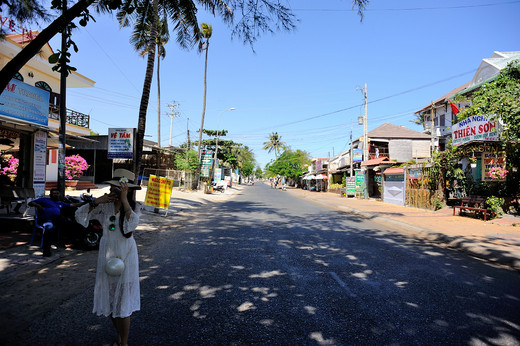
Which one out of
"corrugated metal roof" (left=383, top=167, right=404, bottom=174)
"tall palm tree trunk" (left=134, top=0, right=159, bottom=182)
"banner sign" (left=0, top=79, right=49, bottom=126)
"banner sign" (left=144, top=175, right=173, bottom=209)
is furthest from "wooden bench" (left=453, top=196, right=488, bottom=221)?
"banner sign" (left=0, top=79, right=49, bottom=126)

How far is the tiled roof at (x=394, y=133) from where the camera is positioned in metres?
33.8

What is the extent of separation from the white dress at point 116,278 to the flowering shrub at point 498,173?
14162mm

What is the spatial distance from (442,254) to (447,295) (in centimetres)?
309

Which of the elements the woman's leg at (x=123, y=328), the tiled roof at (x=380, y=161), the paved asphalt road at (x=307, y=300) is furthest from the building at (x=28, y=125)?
the tiled roof at (x=380, y=161)

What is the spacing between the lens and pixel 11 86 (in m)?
8.55

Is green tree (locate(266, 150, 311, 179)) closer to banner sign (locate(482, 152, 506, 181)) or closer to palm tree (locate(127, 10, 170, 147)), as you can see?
palm tree (locate(127, 10, 170, 147))

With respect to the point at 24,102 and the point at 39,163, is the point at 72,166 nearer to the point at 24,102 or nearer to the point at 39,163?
the point at 39,163

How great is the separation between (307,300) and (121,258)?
2.40m

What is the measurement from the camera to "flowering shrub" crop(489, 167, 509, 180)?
39.4 ft

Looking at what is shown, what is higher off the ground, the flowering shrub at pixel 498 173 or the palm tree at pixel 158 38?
the palm tree at pixel 158 38

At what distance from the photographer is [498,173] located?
39.9ft

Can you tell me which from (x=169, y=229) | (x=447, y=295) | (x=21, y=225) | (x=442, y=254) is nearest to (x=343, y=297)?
(x=447, y=295)

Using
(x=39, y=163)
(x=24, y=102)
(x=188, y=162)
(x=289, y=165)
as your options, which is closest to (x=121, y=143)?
(x=39, y=163)

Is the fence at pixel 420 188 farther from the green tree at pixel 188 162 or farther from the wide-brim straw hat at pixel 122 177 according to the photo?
the green tree at pixel 188 162
